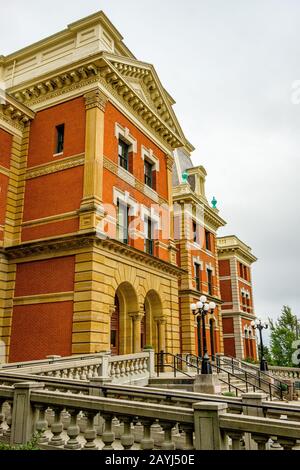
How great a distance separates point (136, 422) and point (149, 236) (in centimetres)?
1715

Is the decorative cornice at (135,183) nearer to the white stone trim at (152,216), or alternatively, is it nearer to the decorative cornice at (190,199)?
the white stone trim at (152,216)

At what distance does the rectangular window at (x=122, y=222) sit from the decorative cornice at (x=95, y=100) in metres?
4.67

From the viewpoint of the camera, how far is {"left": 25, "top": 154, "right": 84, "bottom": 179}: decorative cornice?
19.4 m

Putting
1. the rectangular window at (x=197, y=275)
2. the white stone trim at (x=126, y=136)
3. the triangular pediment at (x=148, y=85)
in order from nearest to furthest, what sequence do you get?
1. the white stone trim at (x=126, y=136)
2. the triangular pediment at (x=148, y=85)
3. the rectangular window at (x=197, y=275)

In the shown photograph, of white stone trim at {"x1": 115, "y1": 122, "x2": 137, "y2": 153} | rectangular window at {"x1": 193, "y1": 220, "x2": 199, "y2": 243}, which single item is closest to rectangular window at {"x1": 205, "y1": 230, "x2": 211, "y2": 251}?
rectangular window at {"x1": 193, "y1": 220, "x2": 199, "y2": 243}

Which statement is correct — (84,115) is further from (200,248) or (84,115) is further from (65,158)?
(200,248)

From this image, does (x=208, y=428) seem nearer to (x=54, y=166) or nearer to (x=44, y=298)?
(x=44, y=298)

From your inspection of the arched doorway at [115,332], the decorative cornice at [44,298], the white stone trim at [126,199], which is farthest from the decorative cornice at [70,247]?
the arched doorway at [115,332]

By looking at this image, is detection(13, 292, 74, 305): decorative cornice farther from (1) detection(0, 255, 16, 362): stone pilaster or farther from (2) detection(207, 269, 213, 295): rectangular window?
(2) detection(207, 269, 213, 295): rectangular window

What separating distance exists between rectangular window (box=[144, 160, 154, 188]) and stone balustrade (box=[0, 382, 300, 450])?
1760 cm

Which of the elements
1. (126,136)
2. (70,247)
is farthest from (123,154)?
(70,247)

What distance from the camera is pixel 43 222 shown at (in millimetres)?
19484

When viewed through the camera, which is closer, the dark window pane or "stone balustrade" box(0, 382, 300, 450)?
"stone balustrade" box(0, 382, 300, 450)

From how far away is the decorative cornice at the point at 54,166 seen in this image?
19.4 meters
